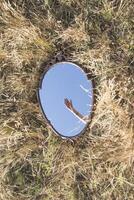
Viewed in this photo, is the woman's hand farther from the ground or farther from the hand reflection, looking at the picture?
the ground

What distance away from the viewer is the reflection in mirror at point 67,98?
2.34 metres

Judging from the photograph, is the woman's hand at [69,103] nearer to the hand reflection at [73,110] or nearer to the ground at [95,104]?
the hand reflection at [73,110]

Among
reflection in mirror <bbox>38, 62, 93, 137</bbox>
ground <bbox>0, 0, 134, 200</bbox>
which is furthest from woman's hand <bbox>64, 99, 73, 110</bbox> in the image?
ground <bbox>0, 0, 134, 200</bbox>

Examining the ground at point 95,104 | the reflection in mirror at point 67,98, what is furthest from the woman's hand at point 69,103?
the ground at point 95,104

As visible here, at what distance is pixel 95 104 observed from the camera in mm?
2352

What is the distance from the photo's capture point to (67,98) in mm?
2375

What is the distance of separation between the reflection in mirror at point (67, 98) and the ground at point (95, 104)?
0.04 metres

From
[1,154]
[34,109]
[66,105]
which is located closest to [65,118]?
[66,105]

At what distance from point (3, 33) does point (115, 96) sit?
0.62m

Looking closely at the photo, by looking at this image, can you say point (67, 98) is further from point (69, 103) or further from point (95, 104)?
point (95, 104)

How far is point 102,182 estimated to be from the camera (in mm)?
2418

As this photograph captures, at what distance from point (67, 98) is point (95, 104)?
125 mm

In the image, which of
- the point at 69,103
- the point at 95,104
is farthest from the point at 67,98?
the point at 95,104

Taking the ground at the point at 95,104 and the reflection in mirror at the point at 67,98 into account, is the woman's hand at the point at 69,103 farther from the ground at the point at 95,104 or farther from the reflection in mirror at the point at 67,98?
the ground at the point at 95,104
